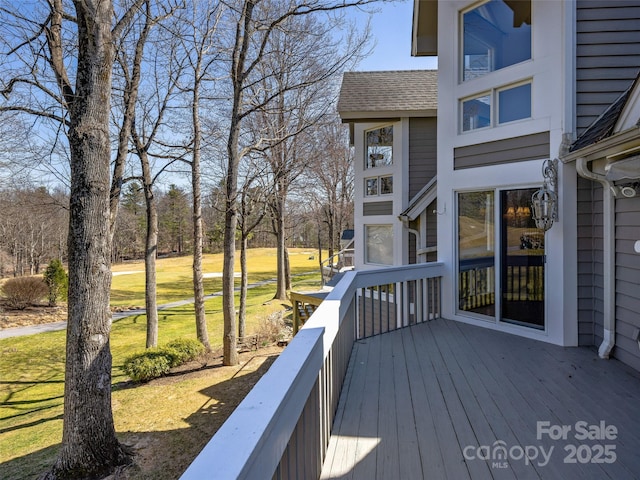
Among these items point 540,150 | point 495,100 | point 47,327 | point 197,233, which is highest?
point 495,100

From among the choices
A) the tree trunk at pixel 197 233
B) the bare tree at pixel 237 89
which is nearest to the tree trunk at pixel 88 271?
the bare tree at pixel 237 89

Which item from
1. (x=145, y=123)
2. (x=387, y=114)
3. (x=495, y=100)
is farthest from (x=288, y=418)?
(x=145, y=123)

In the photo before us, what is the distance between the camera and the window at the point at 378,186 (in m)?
9.99

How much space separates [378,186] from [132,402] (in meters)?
7.52

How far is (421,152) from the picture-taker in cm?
955

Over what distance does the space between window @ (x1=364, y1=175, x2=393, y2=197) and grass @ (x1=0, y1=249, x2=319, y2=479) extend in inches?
203

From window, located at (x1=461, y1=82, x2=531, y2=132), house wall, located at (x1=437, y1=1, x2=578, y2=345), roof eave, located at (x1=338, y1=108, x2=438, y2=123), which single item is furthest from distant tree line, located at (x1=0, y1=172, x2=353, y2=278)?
window, located at (x1=461, y1=82, x2=531, y2=132)

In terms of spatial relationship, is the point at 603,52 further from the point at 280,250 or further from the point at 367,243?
the point at 280,250

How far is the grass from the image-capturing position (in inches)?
237

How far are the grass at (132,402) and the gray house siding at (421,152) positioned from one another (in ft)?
19.3

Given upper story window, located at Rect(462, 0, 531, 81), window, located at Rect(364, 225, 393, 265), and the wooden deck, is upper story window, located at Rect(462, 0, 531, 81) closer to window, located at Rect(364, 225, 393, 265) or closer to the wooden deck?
the wooden deck

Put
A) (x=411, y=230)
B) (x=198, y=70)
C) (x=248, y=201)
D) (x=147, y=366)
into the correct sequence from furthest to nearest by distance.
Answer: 1. (x=248, y=201)
2. (x=198, y=70)
3. (x=411, y=230)
4. (x=147, y=366)

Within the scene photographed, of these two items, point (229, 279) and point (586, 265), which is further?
point (229, 279)

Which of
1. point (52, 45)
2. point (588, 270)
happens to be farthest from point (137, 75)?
point (588, 270)
